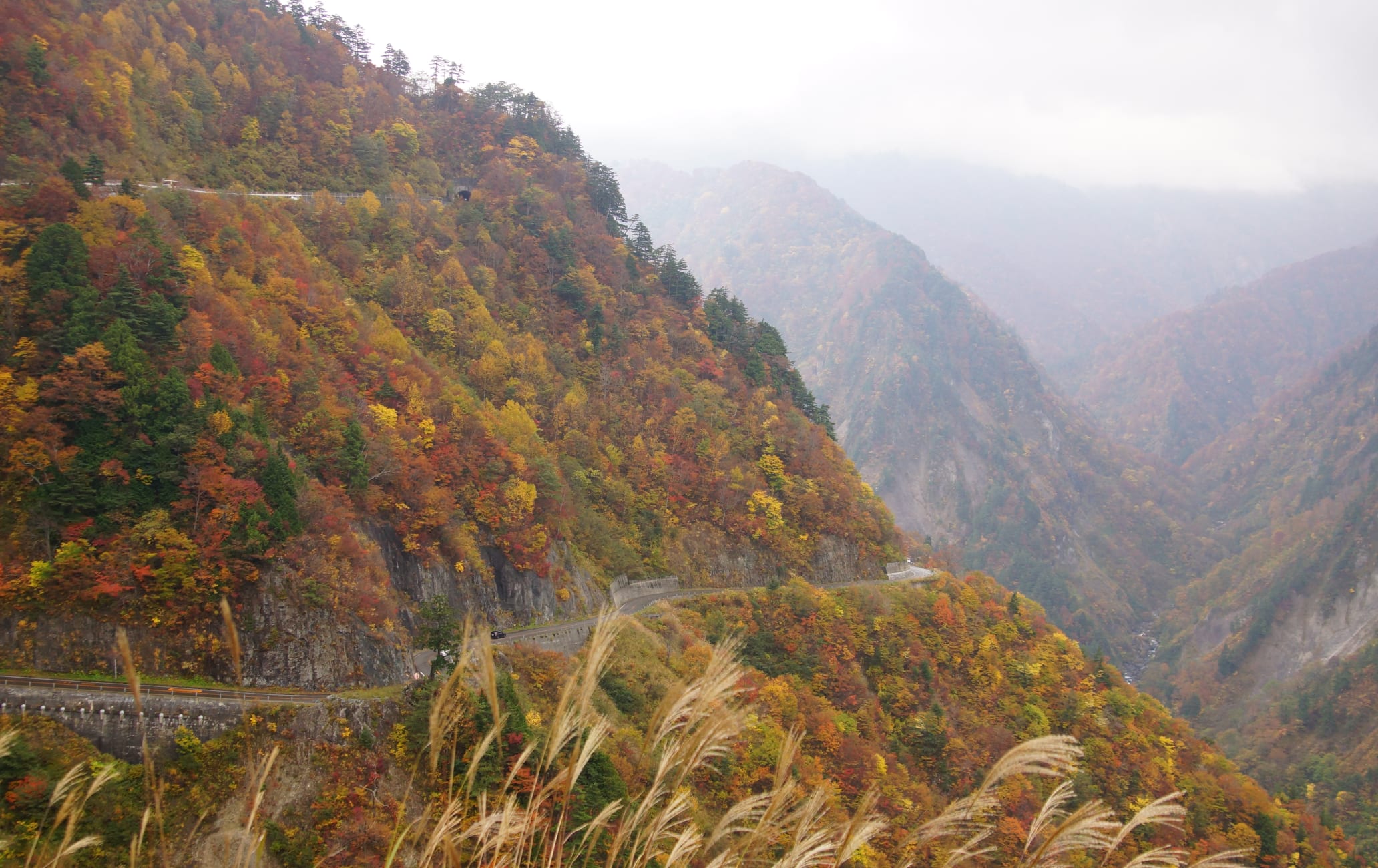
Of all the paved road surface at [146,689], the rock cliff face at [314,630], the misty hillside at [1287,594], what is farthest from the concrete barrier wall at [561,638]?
the misty hillside at [1287,594]

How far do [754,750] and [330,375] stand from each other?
25.6m

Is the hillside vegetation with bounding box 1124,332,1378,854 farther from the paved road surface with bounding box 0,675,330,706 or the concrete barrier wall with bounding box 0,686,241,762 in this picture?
the concrete barrier wall with bounding box 0,686,241,762

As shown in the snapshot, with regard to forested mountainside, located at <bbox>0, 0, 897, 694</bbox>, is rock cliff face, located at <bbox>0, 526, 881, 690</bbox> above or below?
below

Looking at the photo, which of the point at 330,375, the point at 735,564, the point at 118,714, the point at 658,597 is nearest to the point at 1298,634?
the point at 735,564

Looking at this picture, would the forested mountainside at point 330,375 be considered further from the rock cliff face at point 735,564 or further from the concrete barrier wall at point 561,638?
the concrete barrier wall at point 561,638

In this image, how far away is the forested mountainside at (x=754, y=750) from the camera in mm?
7203

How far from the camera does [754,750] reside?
31.9 meters

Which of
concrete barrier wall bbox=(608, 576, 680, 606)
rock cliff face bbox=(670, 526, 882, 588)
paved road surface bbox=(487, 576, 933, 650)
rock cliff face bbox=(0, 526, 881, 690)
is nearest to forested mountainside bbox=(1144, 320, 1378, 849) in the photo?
paved road surface bbox=(487, 576, 933, 650)

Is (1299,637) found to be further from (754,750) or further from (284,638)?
(284,638)

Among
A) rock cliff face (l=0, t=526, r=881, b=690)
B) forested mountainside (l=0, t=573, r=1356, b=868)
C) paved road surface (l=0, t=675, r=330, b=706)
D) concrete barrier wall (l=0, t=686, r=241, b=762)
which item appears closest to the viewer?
forested mountainside (l=0, t=573, r=1356, b=868)

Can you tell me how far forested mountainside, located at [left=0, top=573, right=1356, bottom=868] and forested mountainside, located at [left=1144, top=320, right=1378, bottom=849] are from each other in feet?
163

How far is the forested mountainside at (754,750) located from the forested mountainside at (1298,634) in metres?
49.7

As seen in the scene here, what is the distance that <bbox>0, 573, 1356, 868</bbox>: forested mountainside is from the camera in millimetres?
7203

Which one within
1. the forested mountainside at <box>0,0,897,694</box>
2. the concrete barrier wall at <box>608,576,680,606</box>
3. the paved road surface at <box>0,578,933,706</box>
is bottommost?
the concrete barrier wall at <box>608,576,680,606</box>
